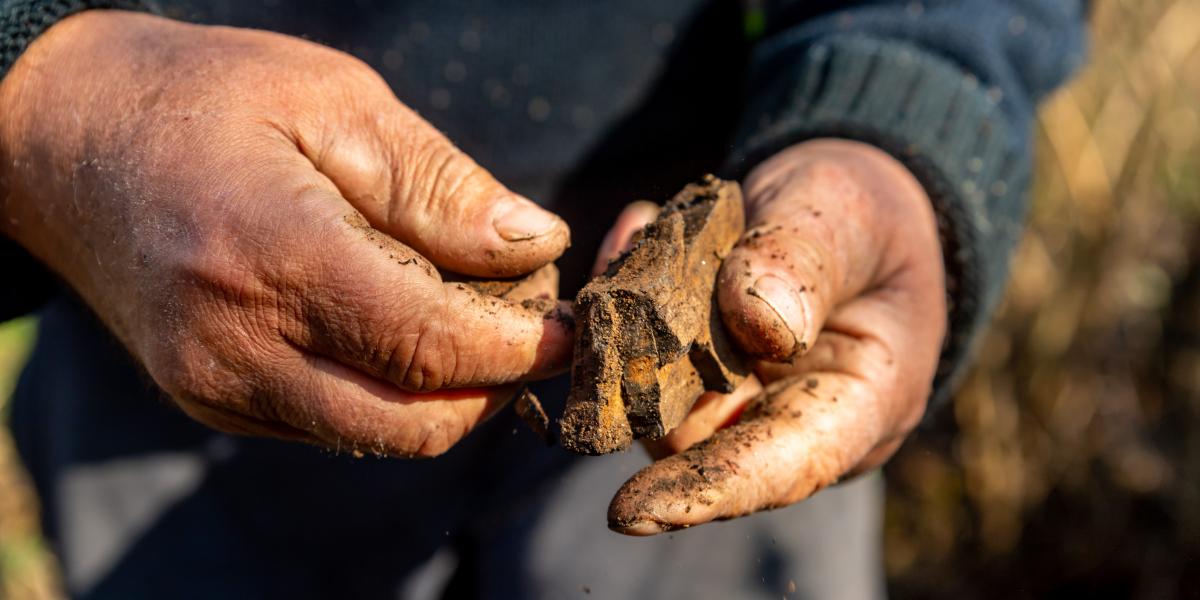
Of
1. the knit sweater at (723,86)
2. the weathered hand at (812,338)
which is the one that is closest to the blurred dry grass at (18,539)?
the knit sweater at (723,86)

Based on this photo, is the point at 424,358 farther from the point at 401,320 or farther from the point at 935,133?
the point at 935,133

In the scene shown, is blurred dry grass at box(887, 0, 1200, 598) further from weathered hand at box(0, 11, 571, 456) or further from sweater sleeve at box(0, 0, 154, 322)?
sweater sleeve at box(0, 0, 154, 322)

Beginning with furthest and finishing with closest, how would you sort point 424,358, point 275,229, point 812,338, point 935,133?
point 935,133, point 812,338, point 424,358, point 275,229

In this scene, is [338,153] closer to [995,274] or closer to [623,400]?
[623,400]

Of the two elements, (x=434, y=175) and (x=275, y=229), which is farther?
(x=434, y=175)

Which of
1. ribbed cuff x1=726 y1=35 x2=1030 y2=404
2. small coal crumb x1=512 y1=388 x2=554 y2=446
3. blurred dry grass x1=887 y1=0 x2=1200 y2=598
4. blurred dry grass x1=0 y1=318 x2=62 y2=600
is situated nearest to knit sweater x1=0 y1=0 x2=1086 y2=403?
ribbed cuff x1=726 y1=35 x2=1030 y2=404

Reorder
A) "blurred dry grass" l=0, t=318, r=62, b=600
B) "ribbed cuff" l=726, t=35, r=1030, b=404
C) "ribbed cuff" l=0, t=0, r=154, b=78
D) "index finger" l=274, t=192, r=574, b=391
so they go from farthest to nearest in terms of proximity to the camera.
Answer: "blurred dry grass" l=0, t=318, r=62, b=600 → "ribbed cuff" l=726, t=35, r=1030, b=404 → "ribbed cuff" l=0, t=0, r=154, b=78 → "index finger" l=274, t=192, r=574, b=391

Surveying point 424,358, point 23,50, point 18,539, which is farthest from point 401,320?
point 18,539
